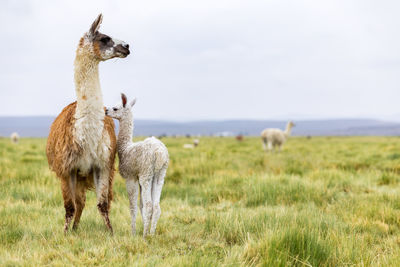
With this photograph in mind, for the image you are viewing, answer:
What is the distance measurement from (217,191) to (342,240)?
127 inches

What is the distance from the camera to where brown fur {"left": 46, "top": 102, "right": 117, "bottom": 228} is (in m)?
3.89

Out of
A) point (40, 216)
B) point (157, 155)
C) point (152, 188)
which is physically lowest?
point (40, 216)

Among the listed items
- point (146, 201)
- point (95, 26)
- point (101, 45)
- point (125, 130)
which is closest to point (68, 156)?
point (125, 130)

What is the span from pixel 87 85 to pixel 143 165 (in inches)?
39.6

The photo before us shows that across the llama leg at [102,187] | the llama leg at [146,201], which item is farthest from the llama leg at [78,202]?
the llama leg at [146,201]

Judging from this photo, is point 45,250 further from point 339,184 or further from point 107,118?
point 339,184

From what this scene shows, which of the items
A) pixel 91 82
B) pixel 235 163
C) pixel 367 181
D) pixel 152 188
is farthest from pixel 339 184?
pixel 91 82

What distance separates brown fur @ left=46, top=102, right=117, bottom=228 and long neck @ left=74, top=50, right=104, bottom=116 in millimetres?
233

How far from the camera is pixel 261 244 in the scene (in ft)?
10.7

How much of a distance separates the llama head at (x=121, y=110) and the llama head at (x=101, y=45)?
0.48 m

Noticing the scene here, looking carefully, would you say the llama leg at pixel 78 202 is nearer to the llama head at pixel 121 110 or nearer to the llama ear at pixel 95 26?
the llama head at pixel 121 110

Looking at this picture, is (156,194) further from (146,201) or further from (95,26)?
(95,26)

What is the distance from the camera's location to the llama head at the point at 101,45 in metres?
3.84

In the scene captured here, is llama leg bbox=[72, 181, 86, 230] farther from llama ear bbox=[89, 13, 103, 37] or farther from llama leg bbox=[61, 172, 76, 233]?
llama ear bbox=[89, 13, 103, 37]
